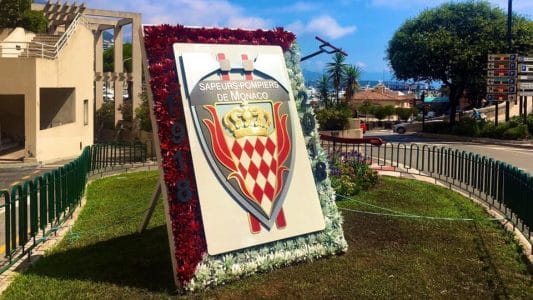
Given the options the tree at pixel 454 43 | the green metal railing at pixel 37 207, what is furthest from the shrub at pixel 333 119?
the green metal railing at pixel 37 207

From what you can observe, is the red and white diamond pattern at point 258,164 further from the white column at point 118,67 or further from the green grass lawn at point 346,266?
the white column at point 118,67

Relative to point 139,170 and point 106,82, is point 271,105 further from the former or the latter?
point 106,82

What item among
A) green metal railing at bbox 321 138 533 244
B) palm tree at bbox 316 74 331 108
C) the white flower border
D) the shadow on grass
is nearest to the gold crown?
the white flower border

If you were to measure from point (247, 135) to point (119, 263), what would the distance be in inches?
A: 88.7

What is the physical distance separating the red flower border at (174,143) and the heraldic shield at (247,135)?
26 cm

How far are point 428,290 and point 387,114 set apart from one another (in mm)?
52166

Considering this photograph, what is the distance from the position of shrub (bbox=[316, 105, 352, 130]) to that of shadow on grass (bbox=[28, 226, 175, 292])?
17.9 m

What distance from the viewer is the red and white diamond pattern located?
6469 mm

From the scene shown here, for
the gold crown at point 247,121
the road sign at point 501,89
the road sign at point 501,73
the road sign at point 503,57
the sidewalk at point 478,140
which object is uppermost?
the road sign at point 503,57

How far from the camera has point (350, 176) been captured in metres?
12.0

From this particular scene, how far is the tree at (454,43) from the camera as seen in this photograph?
35.1m

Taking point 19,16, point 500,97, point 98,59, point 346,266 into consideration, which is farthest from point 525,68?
point 346,266

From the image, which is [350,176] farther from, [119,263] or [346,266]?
[119,263]

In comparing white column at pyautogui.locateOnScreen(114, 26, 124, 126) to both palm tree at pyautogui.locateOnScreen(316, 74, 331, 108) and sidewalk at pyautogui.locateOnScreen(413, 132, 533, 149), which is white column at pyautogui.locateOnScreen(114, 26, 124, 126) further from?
sidewalk at pyautogui.locateOnScreen(413, 132, 533, 149)
